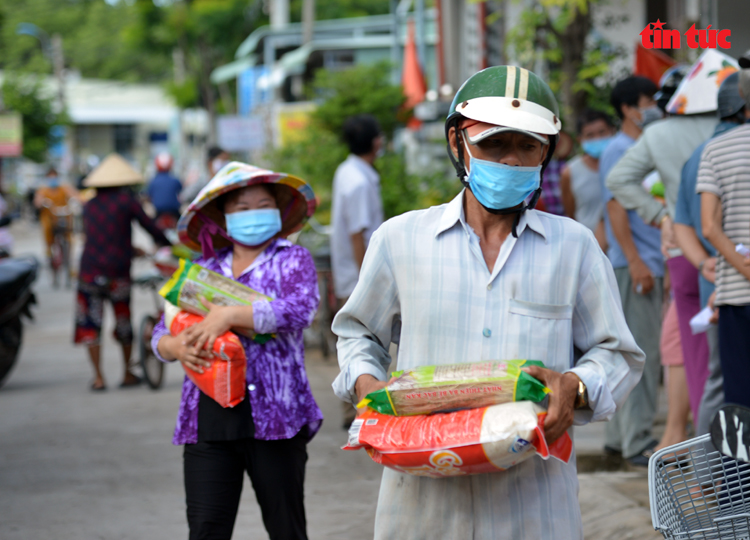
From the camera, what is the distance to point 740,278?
12.6ft

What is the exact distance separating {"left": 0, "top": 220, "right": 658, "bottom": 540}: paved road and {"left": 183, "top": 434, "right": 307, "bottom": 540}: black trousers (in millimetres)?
1280

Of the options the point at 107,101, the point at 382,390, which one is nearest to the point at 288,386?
the point at 382,390

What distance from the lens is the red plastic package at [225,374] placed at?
11.0 feet

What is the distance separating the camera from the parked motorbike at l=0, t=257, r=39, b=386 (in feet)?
28.0

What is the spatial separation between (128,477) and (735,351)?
3807mm

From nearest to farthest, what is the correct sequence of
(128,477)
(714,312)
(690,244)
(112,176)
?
(714,312)
(690,244)
(128,477)
(112,176)

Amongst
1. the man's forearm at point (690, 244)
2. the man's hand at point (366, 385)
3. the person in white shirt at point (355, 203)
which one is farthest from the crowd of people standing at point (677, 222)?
the man's hand at point (366, 385)

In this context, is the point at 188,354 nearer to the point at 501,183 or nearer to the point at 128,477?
the point at 501,183

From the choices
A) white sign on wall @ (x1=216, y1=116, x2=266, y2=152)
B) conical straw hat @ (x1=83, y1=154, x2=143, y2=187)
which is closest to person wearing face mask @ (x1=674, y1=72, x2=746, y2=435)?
conical straw hat @ (x1=83, y1=154, x2=143, y2=187)

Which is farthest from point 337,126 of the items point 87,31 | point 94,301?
point 87,31

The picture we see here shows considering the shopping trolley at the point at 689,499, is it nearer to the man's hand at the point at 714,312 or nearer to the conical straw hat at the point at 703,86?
the man's hand at the point at 714,312

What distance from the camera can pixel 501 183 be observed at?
231 centimetres

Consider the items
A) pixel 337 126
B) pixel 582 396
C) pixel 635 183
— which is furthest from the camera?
pixel 337 126

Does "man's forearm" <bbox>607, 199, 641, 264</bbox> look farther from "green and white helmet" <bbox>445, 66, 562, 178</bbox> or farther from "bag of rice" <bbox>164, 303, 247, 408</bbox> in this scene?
"green and white helmet" <bbox>445, 66, 562, 178</bbox>
